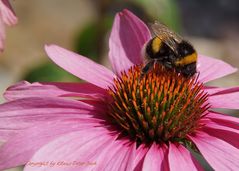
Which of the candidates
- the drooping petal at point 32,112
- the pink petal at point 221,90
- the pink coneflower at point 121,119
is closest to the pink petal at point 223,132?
the pink coneflower at point 121,119

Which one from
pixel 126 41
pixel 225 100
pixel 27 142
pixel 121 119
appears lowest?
pixel 27 142

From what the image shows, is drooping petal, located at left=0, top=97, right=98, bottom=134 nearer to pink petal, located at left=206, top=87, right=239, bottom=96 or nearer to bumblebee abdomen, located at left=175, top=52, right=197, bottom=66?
bumblebee abdomen, located at left=175, top=52, right=197, bottom=66

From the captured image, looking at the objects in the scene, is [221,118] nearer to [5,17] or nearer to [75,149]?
[75,149]

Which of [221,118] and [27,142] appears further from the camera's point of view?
[221,118]

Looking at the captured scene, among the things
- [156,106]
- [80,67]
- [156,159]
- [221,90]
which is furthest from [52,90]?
[221,90]

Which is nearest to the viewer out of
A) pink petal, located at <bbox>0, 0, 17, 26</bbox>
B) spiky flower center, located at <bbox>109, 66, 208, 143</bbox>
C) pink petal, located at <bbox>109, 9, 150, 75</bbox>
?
pink petal, located at <bbox>0, 0, 17, 26</bbox>

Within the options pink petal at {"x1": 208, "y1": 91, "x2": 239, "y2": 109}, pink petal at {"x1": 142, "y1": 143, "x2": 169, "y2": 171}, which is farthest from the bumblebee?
pink petal at {"x1": 142, "y1": 143, "x2": 169, "y2": 171}

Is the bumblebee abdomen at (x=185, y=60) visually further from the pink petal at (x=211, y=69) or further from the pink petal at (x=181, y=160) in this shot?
the pink petal at (x=181, y=160)
